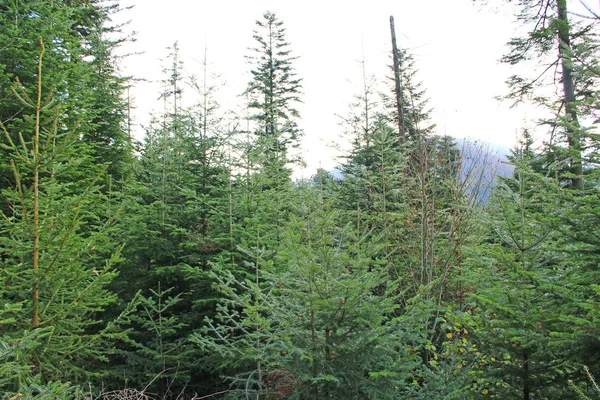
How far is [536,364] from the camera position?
333 centimetres

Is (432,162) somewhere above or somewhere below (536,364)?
above

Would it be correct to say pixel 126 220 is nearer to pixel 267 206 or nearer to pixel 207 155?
pixel 207 155

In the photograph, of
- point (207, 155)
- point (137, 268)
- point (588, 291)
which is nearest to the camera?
point (588, 291)

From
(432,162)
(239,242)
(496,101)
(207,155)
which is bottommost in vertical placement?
(239,242)

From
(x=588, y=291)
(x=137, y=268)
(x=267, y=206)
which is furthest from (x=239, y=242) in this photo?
(x=588, y=291)

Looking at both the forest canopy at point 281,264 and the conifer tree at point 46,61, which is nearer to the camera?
the forest canopy at point 281,264

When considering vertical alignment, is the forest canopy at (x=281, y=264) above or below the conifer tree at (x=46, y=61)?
below

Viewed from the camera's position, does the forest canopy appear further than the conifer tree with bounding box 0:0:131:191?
No

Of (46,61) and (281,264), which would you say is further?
(46,61)

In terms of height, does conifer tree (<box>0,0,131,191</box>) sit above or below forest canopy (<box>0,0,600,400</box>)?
above

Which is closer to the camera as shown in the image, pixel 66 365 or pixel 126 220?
pixel 66 365

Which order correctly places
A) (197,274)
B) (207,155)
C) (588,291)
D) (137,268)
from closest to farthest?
(588,291)
(197,274)
(137,268)
(207,155)

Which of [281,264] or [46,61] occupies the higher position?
[46,61]

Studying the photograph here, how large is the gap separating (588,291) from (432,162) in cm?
349
